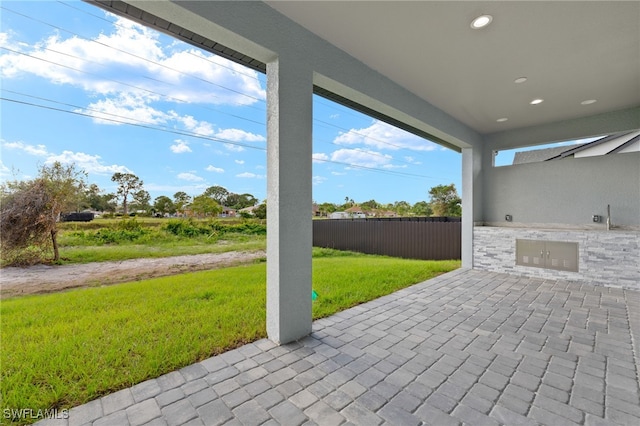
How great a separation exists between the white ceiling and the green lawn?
2.88 m

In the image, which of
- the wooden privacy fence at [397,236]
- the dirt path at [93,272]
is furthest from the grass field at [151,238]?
the wooden privacy fence at [397,236]

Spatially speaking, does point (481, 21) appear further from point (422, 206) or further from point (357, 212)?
point (422, 206)

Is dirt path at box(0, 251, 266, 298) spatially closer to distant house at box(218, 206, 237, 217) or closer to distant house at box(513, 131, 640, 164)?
distant house at box(218, 206, 237, 217)

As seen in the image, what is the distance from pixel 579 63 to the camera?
3.04m

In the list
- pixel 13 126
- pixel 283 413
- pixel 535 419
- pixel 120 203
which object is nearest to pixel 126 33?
pixel 13 126

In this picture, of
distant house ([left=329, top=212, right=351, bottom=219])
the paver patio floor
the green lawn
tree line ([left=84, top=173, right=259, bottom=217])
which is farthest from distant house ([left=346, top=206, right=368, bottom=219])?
the paver patio floor


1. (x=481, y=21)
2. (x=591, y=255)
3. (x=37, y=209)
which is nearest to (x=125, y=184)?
(x=37, y=209)

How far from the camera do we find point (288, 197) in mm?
2355

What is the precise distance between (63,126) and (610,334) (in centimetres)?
638

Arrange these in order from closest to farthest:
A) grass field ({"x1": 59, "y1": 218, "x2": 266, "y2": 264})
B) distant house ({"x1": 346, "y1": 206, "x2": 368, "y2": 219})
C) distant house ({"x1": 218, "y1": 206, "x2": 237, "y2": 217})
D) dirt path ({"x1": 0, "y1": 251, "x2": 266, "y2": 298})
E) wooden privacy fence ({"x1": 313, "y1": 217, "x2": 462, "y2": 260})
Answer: dirt path ({"x1": 0, "y1": 251, "x2": 266, "y2": 298}) → grass field ({"x1": 59, "y1": 218, "x2": 266, "y2": 264}) → distant house ({"x1": 218, "y1": 206, "x2": 237, "y2": 217}) → wooden privacy fence ({"x1": 313, "y1": 217, "x2": 462, "y2": 260}) → distant house ({"x1": 346, "y1": 206, "x2": 368, "y2": 219})

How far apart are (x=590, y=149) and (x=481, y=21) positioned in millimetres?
4198

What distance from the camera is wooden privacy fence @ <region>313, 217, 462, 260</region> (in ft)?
24.3

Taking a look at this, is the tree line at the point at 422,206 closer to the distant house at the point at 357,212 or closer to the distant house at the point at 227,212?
the distant house at the point at 357,212

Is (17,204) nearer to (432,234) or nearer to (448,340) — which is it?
(448,340)
